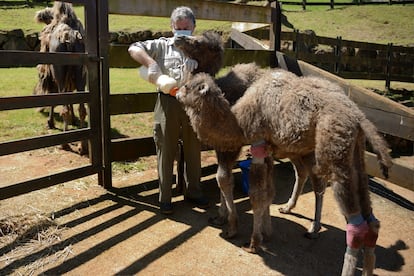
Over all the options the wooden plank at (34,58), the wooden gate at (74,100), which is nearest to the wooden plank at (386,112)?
the wooden gate at (74,100)

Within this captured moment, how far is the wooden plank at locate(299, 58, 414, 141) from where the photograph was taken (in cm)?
357

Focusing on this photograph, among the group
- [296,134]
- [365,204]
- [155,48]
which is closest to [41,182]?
[155,48]

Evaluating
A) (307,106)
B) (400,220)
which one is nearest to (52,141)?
(307,106)

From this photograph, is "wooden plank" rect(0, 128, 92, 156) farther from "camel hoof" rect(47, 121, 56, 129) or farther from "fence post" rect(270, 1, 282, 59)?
"fence post" rect(270, 1, 282, 59)

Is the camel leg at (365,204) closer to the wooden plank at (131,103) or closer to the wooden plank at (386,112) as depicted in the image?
the wooden plank at (386,112)

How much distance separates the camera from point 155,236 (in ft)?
10.9

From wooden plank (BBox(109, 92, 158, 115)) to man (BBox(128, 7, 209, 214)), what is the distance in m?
0.62

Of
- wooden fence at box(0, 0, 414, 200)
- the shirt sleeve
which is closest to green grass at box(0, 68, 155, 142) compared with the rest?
wooden fence at box(0, 0, 414, 200)

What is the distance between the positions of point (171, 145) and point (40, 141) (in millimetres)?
1229

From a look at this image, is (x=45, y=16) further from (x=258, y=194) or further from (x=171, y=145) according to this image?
(x=258, y=194)

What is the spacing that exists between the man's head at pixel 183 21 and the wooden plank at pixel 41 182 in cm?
177

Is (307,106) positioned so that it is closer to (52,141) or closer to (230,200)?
(230,200)

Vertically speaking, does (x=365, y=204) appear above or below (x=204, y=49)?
below

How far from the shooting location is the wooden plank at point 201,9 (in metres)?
3.96
